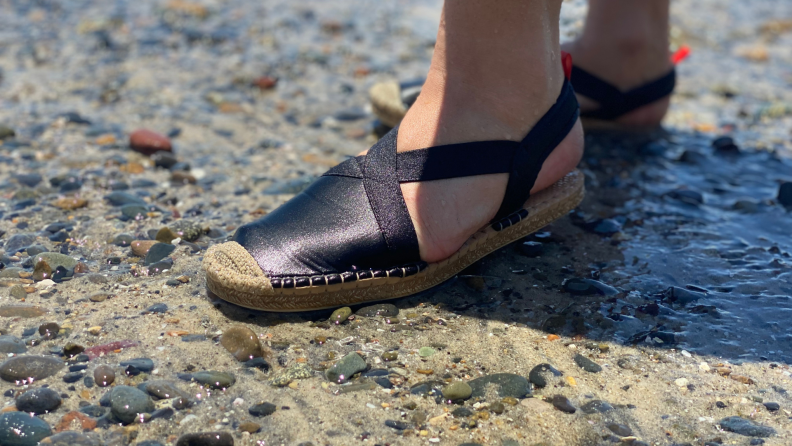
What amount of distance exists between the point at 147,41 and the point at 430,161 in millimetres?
2715

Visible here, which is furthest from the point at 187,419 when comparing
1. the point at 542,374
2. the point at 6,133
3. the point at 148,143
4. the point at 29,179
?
the point at 6,133

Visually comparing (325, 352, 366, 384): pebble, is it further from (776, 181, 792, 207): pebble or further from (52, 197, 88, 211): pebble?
(776, 181, 792, 207): pebble

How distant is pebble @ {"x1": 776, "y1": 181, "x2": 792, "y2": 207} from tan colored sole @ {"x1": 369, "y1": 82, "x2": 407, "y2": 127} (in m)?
1.44

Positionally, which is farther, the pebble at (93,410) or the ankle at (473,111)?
the ankle at (473,111)

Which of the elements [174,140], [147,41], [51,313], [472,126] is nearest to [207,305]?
[51,313]

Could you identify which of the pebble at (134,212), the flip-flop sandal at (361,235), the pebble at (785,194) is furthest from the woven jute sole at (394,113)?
the pebble at (134,212)

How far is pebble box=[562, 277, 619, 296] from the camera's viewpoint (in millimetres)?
1842

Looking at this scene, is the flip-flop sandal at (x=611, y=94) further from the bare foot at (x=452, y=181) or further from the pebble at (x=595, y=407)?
the pebble at (x=595, y=407)

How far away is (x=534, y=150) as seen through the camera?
1.86m

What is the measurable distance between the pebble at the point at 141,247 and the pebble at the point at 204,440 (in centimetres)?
79

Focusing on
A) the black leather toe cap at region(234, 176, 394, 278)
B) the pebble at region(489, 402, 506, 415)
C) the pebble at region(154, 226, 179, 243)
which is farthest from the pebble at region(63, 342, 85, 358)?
the pebble at region(489, 402, 506, 415)

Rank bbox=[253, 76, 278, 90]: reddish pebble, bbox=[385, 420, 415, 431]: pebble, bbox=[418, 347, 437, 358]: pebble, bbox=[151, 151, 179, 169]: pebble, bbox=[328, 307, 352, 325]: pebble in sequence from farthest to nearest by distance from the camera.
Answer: bbox=[253, 76, 278, 90]: reddish pebble < bbox=[151, 151, 179, 169]: pebble < bbox=[328, 307, 352, 325]: pebble < bbox=[418, 347, 437, 358]: pebble < bbox=[385, 420, 415, 431]: pebble

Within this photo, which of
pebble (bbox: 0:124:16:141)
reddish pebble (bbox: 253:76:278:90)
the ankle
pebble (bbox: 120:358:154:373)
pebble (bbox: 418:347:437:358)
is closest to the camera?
pebble (bbox: 120:358:154:373)

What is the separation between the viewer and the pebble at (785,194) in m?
2.37
